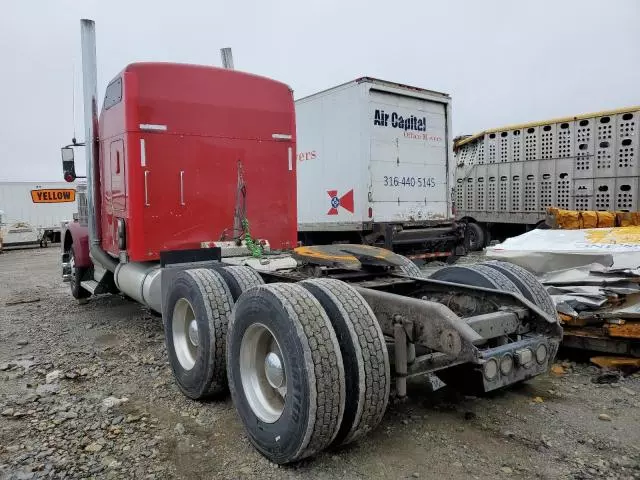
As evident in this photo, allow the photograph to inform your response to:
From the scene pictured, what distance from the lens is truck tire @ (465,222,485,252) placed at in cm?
1452

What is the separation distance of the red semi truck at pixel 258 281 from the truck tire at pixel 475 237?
9313 millimetres

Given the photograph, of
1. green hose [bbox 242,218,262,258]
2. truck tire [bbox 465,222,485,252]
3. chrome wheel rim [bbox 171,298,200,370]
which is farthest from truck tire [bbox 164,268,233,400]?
truck tire [bbox 465,222,485,252]

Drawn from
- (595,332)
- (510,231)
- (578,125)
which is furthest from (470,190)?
(595,332)

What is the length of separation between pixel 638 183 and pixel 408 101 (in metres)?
5.53

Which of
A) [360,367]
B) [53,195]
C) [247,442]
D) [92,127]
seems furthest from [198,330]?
[53,195]

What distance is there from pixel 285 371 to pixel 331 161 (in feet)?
23.7

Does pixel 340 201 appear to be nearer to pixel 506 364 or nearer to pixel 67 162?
pixel 67 162

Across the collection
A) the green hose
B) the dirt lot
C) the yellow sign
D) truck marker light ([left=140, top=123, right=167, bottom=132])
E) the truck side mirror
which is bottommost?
the dirt lot

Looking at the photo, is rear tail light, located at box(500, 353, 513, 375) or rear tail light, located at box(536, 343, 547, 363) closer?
rear tail light, located at box(500, 353, 513, 375)

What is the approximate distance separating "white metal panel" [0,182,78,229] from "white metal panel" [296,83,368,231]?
50.0 ft

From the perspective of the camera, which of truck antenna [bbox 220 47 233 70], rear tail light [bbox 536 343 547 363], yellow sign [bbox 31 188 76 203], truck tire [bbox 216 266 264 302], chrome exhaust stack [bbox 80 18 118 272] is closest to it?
rear tail light [bbox 536 343 547 363]

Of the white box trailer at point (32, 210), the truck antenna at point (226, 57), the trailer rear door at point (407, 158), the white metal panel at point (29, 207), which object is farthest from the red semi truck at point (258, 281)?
the white metal panel at point (29, 207)

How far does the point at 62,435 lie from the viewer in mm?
3539

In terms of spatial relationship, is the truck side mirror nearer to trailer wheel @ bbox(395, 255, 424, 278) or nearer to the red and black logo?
the red and black logo
